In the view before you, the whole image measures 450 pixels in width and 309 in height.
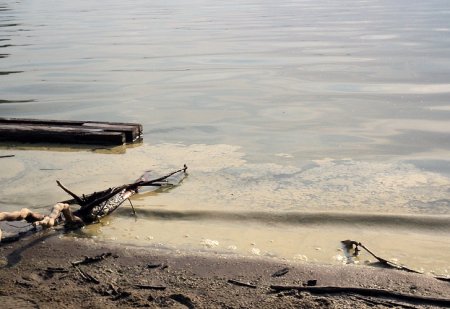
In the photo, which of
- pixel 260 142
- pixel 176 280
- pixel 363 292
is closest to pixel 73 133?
pixel 260 142

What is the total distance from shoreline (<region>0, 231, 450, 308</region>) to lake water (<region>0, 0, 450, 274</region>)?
0.33m

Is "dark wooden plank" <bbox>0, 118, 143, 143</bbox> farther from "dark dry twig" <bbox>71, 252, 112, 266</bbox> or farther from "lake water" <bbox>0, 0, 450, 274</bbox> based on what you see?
"dark dry twig" <bbox>71, 252, 112, 266</bbox>

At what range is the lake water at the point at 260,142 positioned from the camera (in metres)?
4.92

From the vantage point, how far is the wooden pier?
764 centimetres

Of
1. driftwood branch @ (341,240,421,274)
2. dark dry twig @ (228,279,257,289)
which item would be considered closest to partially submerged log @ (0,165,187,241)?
dark dry twig @ (228,279,257,289)

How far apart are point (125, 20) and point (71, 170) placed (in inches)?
917

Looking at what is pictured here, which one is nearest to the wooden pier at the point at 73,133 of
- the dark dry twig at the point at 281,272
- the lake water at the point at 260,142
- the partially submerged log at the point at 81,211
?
the lake water at the point at 260,142

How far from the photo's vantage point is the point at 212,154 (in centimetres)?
720

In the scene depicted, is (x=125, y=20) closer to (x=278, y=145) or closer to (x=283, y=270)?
(x=278, y=145)

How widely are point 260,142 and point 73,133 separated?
233 cm

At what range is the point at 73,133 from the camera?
303 inches

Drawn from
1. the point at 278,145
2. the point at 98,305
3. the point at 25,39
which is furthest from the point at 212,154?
the point at 25,39

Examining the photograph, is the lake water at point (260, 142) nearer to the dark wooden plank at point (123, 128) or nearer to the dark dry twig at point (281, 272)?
the dark wooden plank at point (123, 128)

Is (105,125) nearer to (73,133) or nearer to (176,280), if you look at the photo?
(73,133)
